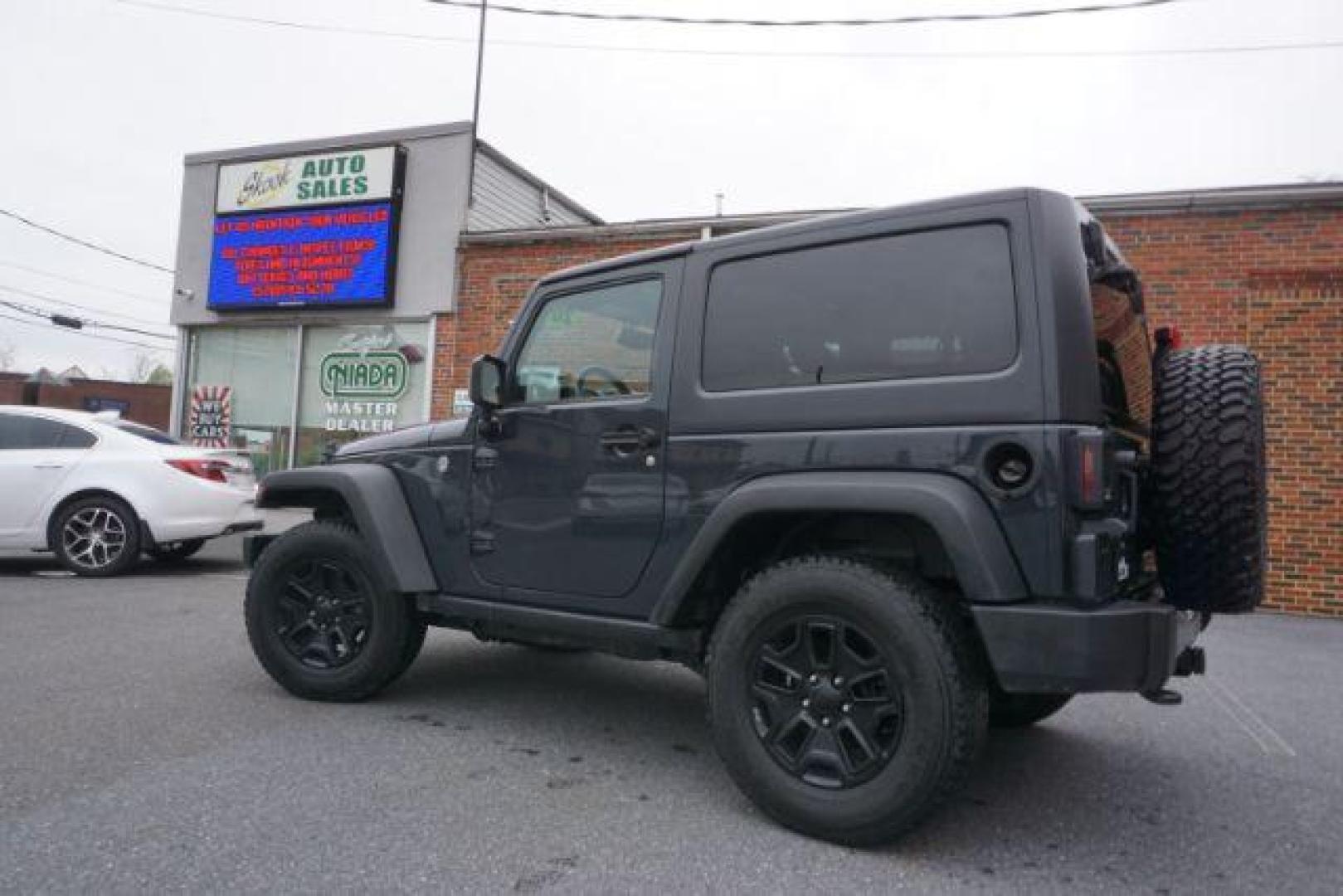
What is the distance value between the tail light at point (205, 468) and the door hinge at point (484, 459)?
5267mm

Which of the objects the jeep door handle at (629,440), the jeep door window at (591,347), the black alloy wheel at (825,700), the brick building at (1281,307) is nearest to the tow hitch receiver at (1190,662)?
the black alloy wheel at (825,700)

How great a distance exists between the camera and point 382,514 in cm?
391

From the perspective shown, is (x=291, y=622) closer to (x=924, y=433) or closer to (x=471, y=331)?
(x=924, y=433)

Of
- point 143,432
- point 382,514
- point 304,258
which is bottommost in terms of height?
point 382,514

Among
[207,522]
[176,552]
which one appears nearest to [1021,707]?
[207,522]

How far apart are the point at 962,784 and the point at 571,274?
2.41 m

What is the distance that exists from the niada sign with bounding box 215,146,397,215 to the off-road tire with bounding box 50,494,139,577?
5.89 meters

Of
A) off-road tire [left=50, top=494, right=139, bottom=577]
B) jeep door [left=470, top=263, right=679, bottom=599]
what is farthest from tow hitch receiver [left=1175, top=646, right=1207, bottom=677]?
off-road tire [left=50, top=494, right=139, bottom=577]

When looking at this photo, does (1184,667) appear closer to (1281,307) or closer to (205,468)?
(1281,307)

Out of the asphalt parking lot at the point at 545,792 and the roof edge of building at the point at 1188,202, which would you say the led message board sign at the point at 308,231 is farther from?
the asphalt parking lot at the point at 545,792

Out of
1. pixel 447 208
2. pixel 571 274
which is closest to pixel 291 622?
pixel 571 274

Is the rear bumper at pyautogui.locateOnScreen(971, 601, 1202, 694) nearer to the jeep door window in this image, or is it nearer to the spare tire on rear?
the spare tire on rear

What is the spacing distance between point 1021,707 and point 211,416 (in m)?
12.8

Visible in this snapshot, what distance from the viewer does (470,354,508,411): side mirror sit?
12.1 ft
